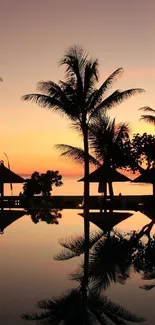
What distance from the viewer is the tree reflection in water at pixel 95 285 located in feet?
15.1

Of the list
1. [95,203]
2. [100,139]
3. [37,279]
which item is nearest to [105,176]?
[95,203]

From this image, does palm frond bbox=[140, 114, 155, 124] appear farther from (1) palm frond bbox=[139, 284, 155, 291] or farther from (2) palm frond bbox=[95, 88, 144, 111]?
(1) palm frond bbox=[139, 284, 155, 291]

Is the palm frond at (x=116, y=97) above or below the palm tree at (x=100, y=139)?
above

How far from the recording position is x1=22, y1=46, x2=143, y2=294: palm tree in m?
19.8

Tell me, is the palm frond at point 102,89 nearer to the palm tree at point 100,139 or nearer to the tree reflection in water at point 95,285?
the palm tree at point 100,139

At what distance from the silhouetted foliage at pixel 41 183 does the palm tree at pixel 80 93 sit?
18.8 ft

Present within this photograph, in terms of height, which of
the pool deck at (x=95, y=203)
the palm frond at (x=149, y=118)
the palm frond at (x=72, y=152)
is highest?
the palm frond at (x=149, y=118)

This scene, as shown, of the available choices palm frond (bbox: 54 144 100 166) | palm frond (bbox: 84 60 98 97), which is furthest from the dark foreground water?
palm frond (bbox: 84 60 98 97)

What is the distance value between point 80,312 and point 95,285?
1.41 metres

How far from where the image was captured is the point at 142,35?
1627cm

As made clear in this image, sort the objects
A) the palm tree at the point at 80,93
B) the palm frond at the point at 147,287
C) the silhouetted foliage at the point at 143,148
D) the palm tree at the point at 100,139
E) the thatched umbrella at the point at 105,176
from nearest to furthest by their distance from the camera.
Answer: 1. the palm frond at the point at 147,287
2. the silhouetted foliage at the point at 143,148
3. the palm tree at the point at 100,139
4. the palm tree at the point at 80,93
5. the thatched umbrella at the point at 105,176

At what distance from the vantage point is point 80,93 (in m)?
19.8

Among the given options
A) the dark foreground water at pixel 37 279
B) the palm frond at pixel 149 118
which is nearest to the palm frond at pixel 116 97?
the palm frond at pixel 149 118

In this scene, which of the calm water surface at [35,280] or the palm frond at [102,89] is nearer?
the calm water surface at [35,280]
